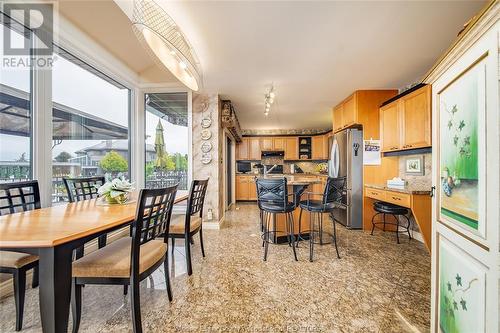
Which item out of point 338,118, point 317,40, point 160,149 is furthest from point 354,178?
point 160,149

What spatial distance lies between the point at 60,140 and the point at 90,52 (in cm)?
113

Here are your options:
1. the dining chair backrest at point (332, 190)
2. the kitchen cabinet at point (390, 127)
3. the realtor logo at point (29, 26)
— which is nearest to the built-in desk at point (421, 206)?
the dining chair backrest at point (332, 190)

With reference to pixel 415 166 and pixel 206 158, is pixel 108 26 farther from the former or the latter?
pixel 415 166

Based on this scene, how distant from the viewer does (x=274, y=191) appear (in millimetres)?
2328

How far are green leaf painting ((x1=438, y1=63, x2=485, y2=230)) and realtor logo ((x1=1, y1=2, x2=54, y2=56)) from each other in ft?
10.4

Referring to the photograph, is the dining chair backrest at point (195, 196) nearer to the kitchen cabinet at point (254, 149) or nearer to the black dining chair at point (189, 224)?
the black dining chair at point (189, 224)

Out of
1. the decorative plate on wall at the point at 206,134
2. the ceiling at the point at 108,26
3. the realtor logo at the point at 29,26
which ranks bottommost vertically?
the decorative plate on wall at the point at 206,134

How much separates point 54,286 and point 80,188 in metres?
1.57

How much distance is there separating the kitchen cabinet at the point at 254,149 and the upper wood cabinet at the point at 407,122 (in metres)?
3.97

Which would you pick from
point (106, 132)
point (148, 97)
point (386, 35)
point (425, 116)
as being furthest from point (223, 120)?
point (425, 116)

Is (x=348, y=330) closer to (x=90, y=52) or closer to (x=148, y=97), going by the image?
(x=90, y=52)

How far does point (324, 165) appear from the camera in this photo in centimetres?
641

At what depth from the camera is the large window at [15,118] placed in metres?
1.62

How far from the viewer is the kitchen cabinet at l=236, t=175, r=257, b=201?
622 centimetres
